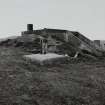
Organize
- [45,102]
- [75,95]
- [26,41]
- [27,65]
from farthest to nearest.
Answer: [26,41], [27,65], [75,95], [45,102]

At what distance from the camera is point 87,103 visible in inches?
182

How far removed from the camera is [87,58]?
1179cm

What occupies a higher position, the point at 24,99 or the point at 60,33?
the point at 60,33

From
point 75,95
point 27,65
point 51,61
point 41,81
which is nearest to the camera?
point 75,95

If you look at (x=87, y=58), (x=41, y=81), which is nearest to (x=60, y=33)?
(x=87, y=58)

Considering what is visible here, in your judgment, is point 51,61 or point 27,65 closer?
point 27,65

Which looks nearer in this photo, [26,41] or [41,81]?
[41,81]

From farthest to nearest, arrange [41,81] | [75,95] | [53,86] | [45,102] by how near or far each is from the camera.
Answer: [41,81]
[53,86]
[75,95]
[45,102]

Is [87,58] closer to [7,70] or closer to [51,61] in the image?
[51,61]

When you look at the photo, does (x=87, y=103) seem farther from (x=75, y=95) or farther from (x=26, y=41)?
(x=26, y=41)

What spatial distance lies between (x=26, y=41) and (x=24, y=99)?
1075 centimetres

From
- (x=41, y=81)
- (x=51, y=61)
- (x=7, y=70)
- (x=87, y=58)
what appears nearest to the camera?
(x=41, y=81)

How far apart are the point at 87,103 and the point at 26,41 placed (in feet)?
36.1

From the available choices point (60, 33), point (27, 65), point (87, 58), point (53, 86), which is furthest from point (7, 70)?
point (60, 33)
